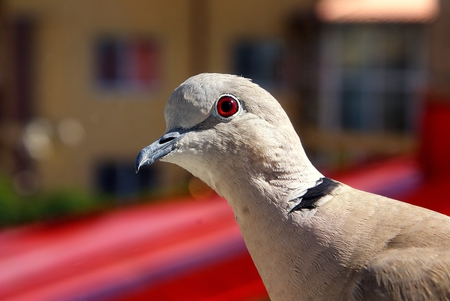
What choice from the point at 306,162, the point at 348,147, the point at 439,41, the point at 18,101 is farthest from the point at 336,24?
the point at 306,162

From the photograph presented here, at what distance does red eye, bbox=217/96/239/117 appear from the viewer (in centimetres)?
149

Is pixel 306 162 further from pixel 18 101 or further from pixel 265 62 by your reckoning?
pixel 265 62

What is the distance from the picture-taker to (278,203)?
4.86 ft

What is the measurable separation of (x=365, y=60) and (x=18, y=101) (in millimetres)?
8270

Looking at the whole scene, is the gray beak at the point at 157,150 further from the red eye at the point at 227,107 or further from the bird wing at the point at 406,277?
the bird wing at the point at 406,277

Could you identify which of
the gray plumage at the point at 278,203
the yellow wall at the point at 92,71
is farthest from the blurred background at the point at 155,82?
the gray plumage at the point at 278,203

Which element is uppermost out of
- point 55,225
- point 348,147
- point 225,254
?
point 225,254

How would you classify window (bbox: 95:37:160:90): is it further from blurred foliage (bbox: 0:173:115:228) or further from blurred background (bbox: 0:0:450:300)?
blurred foliage (bbox: 0:173:115:228)

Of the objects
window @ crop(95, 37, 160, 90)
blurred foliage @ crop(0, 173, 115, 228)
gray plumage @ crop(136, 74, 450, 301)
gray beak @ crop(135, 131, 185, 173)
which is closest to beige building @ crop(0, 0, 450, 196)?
window @ crop(95, 37, 160, 90)

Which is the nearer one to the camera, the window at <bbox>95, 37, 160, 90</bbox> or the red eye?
the red eye

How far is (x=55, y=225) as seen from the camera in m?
4.94

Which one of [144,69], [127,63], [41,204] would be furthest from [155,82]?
[41,204]

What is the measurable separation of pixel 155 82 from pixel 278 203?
1129 cm

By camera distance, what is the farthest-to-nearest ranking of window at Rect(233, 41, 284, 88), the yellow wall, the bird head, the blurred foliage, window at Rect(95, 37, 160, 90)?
window at Rect(233, 41, 284, 88)
window at Rect(95, 37, 160, 90)
the yellow wall
the blurred foliage
the bird head
